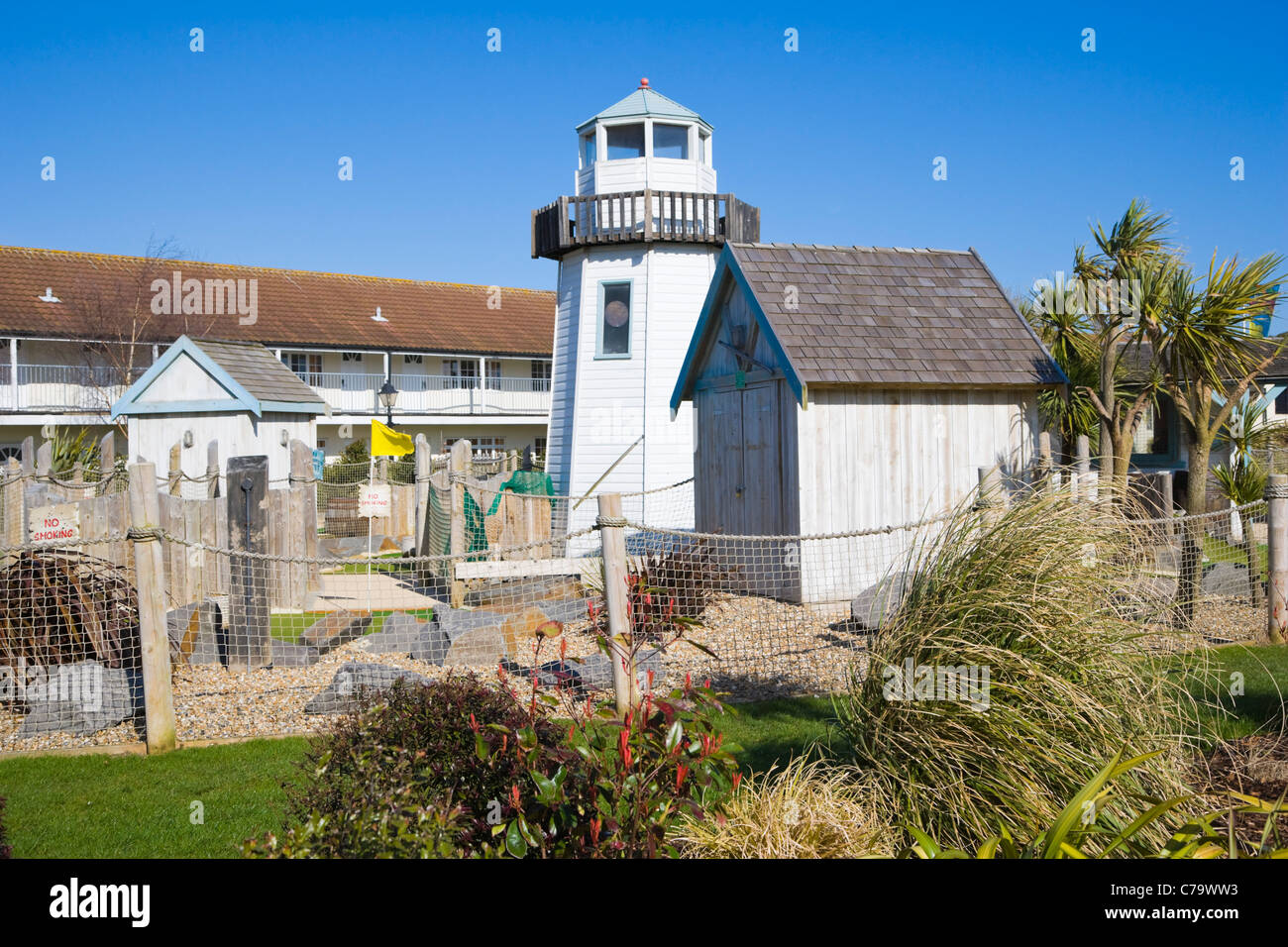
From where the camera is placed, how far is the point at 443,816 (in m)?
3.47

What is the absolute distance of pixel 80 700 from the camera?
7.19 meters

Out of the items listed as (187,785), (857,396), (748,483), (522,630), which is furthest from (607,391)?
(187,785)

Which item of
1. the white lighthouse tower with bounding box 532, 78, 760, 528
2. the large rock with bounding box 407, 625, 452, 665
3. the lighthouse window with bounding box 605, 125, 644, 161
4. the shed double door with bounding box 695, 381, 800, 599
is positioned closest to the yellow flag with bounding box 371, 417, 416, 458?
the white lighthouse tower with bounding box 532, 78, 760, 528

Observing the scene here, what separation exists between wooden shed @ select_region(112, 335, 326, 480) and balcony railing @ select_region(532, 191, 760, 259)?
7.36 meters

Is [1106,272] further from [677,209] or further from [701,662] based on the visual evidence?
[677,209]

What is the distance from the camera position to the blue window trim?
21.1 meters

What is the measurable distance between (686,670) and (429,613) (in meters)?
4.39

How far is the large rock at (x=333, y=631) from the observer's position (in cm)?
954

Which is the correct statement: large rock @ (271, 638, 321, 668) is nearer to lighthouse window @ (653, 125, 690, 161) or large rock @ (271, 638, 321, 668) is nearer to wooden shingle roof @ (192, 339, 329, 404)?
wooden shingle roof @ (192, 339, 329, 404)

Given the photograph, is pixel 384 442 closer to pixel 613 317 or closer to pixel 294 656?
pixel 613 317

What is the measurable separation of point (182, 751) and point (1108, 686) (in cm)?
551

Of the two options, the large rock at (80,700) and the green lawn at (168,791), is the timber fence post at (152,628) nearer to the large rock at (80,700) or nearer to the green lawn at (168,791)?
the green lawn at (168,791)
